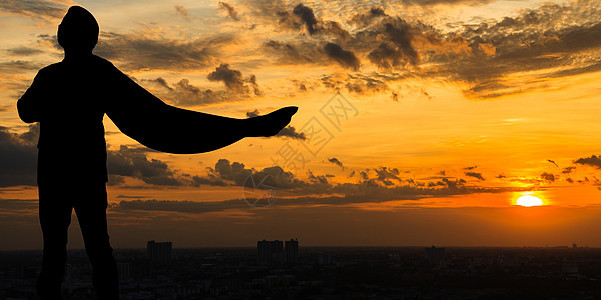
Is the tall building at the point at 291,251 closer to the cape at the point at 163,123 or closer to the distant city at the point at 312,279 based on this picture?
the distant city at the point at 312,279

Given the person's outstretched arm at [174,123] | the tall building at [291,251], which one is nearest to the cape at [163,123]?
the person's outstretched arm at [174,123]

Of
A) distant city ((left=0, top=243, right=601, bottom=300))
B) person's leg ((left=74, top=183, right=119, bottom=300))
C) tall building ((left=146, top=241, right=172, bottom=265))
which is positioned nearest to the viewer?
person's leg ((left=74, top=183, right=119, bottom=300))

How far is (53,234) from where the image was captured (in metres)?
5.50

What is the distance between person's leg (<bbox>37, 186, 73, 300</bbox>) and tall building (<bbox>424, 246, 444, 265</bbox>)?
15159cm

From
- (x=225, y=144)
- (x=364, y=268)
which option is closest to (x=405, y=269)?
(x=364, y=268)

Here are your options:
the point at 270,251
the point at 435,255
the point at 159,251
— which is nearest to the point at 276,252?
the point at 270,251

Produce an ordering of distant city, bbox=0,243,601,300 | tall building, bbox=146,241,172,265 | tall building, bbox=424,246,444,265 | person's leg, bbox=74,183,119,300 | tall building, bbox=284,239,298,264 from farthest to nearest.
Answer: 1. tall building, bbox=424,246,444,265
2. tall building, bbox=284,239,298,264
3. tall building, bbox=146,241,172,265
4. distant city, bbox=0,243,601,300
5. person's leg, bbox=74,183,119,300

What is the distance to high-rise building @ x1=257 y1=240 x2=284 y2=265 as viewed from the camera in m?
136

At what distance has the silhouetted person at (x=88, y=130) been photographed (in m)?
5.45

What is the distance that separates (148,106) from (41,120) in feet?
3.01

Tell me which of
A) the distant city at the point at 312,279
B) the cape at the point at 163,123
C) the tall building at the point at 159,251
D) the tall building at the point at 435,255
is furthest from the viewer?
the tall building at the point at 435,255

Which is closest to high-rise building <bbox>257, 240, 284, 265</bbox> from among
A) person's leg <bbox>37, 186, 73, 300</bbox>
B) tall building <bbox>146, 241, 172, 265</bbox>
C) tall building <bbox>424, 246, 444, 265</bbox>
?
tall building <bbox>146, 241, 172, 265</bbox>

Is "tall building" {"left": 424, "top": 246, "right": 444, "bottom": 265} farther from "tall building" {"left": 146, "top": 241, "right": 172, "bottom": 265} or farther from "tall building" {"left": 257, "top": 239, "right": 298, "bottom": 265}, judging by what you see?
"tall building" {"left": 146, "top": 241, "right": 172, "bottom": 265}

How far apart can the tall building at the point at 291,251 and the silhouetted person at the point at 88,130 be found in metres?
131
